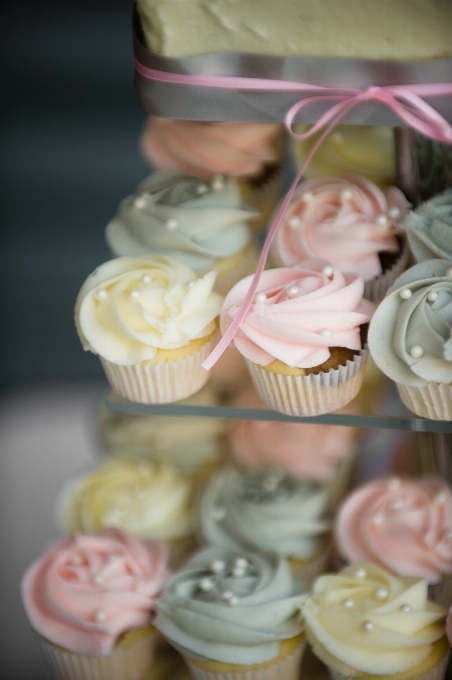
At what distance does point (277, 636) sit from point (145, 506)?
0.34 m

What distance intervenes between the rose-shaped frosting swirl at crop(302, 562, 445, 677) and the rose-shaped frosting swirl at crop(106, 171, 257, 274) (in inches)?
19.7

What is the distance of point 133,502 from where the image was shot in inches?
52.7

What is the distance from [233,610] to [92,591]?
0.67ft

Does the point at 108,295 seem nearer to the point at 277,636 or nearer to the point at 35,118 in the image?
the point at 277,636

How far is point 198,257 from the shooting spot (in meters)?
1.24

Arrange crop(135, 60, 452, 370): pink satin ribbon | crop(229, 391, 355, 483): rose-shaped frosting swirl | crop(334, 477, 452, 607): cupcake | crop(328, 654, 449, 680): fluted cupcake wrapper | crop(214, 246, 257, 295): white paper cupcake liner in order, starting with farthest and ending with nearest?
crop(229, 391, 355, 483): rose-shaped frosting swirl
crop(214, 246, 257, 295): white paper cupcake liner
crop(334, 477, 452, 607): cupcake
crop(328, 654, 449, 680): fluted cupcake wrapper
crop(135, 60, 452, 370): pink satin ribbon

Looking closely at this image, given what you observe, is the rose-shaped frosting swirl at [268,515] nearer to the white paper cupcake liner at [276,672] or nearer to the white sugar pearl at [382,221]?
the white paper cupcake liner at [276,672]

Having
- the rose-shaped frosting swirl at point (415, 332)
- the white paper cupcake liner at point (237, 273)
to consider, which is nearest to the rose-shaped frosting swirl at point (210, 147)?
the white paper cupcake liner at point (237, 273)

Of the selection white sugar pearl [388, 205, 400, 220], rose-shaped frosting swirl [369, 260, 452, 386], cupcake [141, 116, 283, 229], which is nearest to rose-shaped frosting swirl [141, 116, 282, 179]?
cupcake [141, 116, 283, 229]

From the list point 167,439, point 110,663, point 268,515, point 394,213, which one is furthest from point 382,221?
point 110,663

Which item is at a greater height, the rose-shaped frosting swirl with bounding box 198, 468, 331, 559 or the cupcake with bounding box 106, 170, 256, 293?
the cupcake with bounding box 106, 170, 256, 293

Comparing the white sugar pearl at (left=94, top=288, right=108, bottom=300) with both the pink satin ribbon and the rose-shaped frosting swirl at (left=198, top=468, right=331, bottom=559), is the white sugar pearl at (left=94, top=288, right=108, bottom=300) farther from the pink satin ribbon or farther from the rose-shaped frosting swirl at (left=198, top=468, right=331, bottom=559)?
the rose-shaped frosting swirl at (left=198, top=468, right=331, bottom=559)

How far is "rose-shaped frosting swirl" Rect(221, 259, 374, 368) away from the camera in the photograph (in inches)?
37.9

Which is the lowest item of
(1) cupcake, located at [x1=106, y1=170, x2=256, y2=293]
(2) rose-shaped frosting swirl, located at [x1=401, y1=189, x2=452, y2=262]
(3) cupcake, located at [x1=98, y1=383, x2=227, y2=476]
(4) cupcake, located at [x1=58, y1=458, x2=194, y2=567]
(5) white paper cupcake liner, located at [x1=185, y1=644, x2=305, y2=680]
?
(3) cupcake, located at [x1=98, y1=383, x2=227, y2=476]
